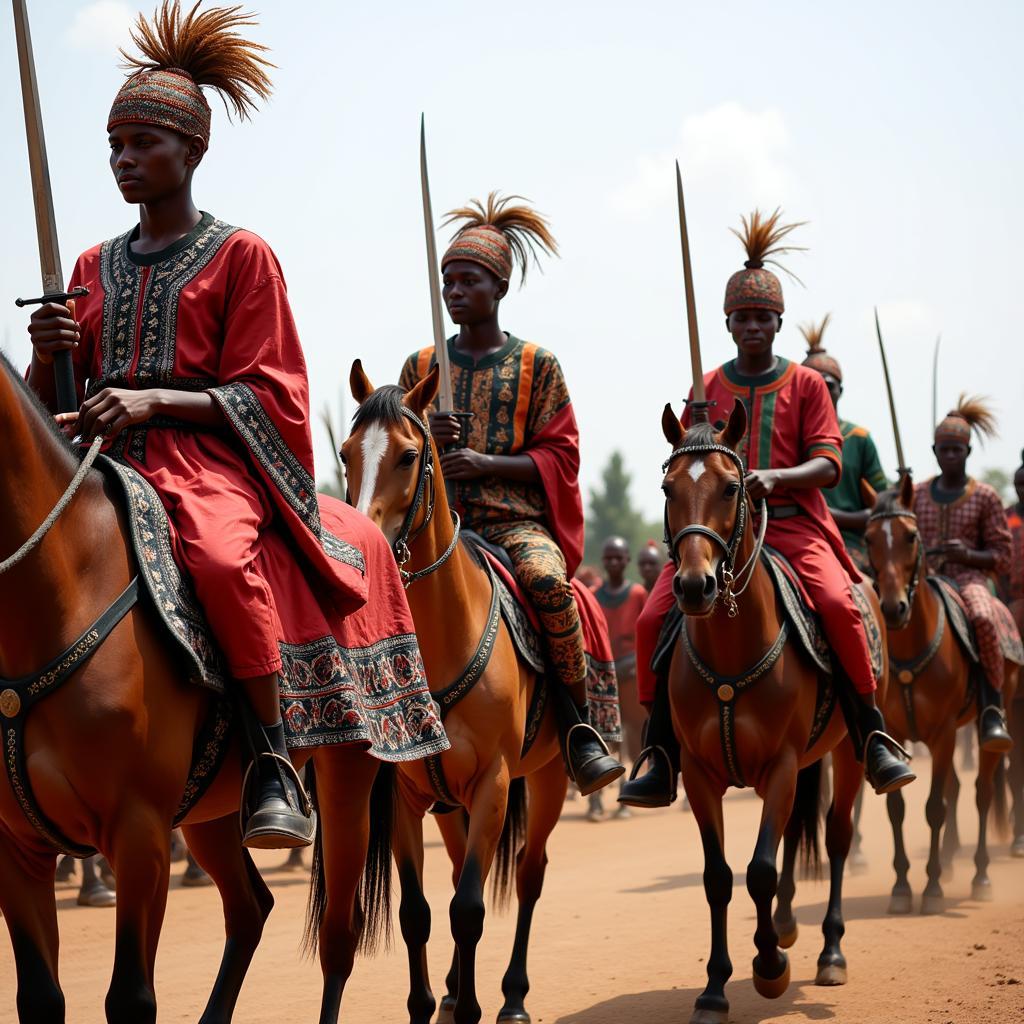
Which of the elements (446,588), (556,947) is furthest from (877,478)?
(446,588)

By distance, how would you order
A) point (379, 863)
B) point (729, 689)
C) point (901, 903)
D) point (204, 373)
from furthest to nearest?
point (901, 903), point (729, 689), point (379, 863), point (204, 373)

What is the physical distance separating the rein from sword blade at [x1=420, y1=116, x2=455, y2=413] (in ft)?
9.31

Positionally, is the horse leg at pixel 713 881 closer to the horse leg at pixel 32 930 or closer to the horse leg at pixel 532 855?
the horse leg at pixel 532 855

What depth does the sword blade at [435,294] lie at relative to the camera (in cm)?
721

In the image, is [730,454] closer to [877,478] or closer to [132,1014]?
[132,1014]

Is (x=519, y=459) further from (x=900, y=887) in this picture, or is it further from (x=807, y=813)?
(x=900, y=887)

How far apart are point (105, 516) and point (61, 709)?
597mm

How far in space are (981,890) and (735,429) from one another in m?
5.61

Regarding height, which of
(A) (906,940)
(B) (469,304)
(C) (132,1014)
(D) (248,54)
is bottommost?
(A) (906,940)

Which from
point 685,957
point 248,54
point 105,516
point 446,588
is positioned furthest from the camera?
point 685,957

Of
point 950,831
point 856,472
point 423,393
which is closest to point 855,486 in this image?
point 856,472

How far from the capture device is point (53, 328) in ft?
15.0

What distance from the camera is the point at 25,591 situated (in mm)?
4090

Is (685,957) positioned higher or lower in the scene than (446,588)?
lower
